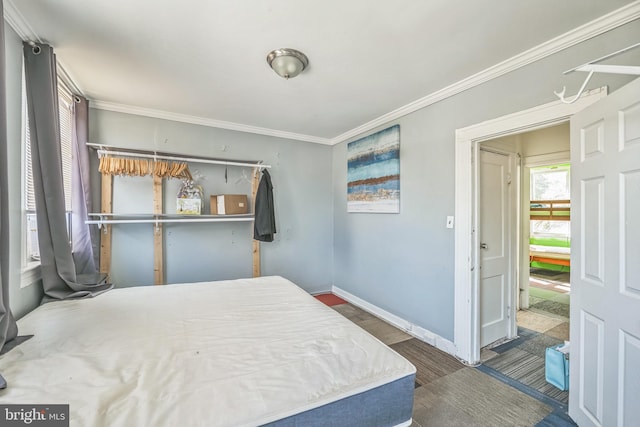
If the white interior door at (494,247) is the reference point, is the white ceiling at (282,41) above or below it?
above

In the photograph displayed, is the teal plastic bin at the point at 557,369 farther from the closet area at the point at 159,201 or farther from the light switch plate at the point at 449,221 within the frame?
the closet area at the point at 159,201

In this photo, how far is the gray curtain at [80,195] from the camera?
8.02 ft

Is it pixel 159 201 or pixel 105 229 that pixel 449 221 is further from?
pixel 105 229

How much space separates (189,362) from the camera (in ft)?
4.02

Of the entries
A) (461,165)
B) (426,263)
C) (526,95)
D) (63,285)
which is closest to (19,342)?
(63,285)

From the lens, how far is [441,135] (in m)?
2.59

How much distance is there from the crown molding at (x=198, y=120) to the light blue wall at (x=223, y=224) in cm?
6

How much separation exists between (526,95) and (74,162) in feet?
12.7

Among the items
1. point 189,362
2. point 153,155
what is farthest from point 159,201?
point 189,362

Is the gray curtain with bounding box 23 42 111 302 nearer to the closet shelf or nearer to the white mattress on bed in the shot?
the white mattress on bed

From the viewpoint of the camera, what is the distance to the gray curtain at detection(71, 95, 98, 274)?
2.45m

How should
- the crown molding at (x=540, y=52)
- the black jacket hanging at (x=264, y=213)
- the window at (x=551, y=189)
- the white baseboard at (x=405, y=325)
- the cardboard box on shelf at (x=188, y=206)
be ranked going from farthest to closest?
1. the window at (x=551, y=189)
2. the black jacket hanging at (x=264, y=213)
3. the cardboard box on shelf at (x=188, y=206)
4. the white baseboard at (x=405, y=325)
5. the crown molding at (x=540, y=52)

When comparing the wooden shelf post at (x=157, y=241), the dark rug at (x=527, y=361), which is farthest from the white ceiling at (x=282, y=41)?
the dark rug at (x=527, y=361)

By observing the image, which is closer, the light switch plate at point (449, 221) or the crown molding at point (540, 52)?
the crown molding at point (540, 52)
